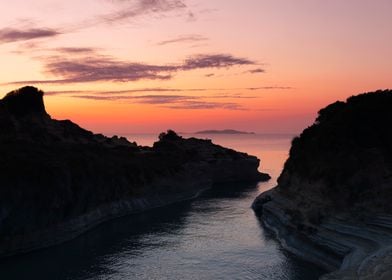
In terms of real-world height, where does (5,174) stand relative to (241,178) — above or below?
above

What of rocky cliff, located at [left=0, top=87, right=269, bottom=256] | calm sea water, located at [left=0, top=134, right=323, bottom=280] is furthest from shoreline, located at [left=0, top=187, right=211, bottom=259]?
calm sea water, located at [left=0, top=134, right=323, bottom=280]

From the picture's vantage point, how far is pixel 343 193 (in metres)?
57.3

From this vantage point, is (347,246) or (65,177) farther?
(65,177)

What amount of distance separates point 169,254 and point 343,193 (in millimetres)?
23203

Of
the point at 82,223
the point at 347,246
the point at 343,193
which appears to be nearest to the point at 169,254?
the point at 347,246

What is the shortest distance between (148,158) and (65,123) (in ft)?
77.3

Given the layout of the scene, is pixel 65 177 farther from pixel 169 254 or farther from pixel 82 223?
pixel 169 254

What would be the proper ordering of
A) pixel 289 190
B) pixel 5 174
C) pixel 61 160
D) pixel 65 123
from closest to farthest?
pixel 5 174 < pixel 289 190 < pixel 61 160 < pixel 65 123

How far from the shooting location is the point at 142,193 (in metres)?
103

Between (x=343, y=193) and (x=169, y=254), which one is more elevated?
(x=343, y=193)

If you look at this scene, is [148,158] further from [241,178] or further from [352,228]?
[352,228]

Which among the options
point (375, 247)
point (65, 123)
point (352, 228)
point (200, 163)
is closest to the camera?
point (375, 247)

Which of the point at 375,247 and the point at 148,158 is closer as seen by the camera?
the point at 375,247

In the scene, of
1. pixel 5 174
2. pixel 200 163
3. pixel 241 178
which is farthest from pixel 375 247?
pixel 241 178
